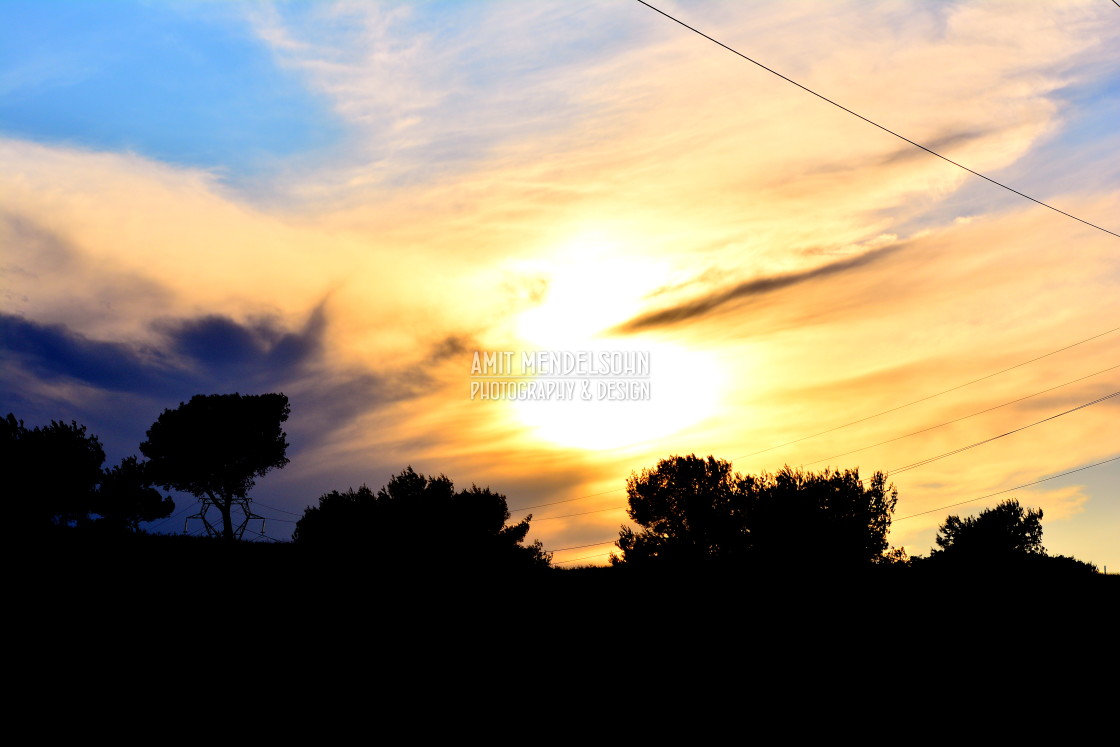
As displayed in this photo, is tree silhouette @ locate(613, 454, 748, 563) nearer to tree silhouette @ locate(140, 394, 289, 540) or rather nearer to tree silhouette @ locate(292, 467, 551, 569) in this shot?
tree silhouette @ locate(292, 467, 551, 569)

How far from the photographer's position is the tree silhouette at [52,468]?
7250 cm

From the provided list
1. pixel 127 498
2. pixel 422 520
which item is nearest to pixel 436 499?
pixel 422 520

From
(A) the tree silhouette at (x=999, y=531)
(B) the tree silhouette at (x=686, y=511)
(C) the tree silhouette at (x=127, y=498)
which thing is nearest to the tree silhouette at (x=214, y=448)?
(C) the tree silhouette at (x=127, y=498)

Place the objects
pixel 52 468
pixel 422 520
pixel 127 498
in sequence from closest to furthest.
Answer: pixel 422 520, pixel 52 468, pixel 127 498

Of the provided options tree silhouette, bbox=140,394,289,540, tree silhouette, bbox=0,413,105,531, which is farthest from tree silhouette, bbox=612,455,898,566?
tree silhouette, bbox=0,413,105,531

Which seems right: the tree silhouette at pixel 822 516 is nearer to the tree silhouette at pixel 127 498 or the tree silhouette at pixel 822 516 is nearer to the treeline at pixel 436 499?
the treeline at pixel 436 499

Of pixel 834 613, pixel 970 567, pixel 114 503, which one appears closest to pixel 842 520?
pixel 970 567

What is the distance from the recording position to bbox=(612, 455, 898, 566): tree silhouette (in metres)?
77.4

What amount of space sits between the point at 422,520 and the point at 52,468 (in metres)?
41.9

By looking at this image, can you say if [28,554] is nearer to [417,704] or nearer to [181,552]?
[181,552]

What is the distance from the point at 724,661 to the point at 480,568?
8.20m

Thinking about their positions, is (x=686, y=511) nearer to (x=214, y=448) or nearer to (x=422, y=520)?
(x=422, y=520)

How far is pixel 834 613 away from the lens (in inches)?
831

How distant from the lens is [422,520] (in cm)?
6775
